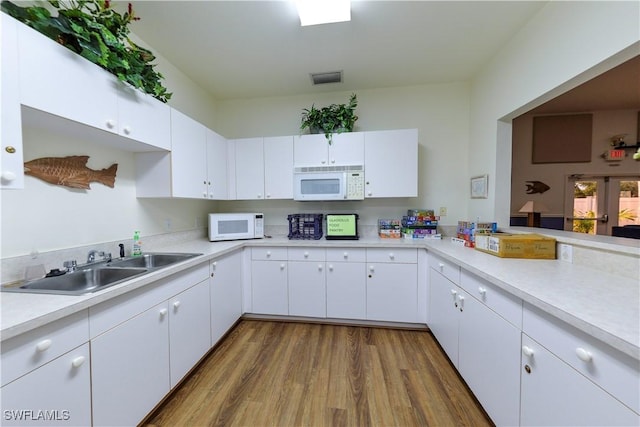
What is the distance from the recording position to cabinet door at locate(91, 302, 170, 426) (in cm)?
107

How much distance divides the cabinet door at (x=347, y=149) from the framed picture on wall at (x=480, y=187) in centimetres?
125

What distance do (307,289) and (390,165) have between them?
1.60 metres

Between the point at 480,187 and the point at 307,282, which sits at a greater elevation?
the point at 480,187

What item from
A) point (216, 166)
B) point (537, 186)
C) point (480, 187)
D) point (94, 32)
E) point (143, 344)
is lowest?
point (143, 344)

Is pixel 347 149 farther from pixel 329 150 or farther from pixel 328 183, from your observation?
pixel 328 183

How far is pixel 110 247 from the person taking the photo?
171cm

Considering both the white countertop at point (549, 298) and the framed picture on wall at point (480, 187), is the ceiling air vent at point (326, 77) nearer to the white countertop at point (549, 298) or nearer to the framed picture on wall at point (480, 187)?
the framed picture on wall at point (480, 187)

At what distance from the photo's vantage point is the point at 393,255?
231 cm

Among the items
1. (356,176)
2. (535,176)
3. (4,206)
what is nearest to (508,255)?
(356,176)

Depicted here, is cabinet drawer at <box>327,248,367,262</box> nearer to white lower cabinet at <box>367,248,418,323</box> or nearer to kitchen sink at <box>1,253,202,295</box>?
white lower cabinet at <box>367,248,418,323</box>

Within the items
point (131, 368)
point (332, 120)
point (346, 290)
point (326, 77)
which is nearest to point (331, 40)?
point (326, 77)

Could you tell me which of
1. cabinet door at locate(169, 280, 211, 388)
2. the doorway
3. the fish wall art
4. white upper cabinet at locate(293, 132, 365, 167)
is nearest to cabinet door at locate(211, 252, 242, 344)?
cabinet door at locate(169, 280, 211, 388)

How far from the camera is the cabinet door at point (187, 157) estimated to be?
1.94m

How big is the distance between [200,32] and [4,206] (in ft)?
5.72
